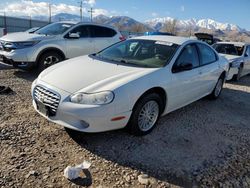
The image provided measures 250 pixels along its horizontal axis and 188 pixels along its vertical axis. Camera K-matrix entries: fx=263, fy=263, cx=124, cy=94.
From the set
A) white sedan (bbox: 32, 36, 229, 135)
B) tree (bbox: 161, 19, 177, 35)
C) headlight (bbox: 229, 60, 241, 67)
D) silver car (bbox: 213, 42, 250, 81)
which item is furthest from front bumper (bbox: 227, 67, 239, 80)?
tree (bbox: 161, 19, 177, 35)

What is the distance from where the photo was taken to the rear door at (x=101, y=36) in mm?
8550

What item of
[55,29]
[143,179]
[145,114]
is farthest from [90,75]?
[55,29]

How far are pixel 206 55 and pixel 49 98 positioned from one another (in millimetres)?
3634

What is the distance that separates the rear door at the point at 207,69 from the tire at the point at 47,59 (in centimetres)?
407

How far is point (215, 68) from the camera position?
597 cm

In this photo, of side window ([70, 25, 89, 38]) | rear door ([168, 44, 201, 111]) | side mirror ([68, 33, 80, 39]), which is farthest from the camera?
side window ([70, 25, 89, 38])

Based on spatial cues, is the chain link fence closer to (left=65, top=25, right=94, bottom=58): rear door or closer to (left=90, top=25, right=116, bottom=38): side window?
(left=90, top=25, right=116, bottom=38): side window

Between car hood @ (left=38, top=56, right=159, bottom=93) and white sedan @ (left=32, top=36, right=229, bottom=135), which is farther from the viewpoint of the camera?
car hood @ (left=38, top=56, right=159, bottom=93)

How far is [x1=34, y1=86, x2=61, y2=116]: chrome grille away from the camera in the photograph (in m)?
3.58

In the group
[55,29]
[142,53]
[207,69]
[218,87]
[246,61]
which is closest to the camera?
[142,53]

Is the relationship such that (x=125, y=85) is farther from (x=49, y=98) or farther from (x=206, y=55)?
(x=206, y=55)

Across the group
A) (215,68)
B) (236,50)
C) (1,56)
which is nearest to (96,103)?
(215,68)

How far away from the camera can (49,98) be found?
3.68 meters

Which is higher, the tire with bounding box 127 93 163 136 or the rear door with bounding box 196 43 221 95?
the rear door with bounding box 196 43 221 95
